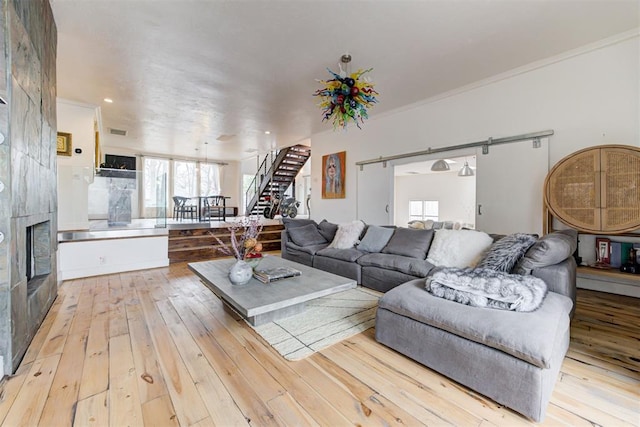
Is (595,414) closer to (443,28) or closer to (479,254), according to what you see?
(479,254)

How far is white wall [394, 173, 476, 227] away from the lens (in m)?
8.06

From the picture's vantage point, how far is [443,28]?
2.77 m

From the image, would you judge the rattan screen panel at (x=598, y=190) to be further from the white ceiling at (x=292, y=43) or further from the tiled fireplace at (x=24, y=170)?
the tiled fireplace at (x=24, y=170)

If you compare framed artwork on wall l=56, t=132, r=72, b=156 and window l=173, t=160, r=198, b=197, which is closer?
framed artwork on wall l=56, t=132, r=72, b=156

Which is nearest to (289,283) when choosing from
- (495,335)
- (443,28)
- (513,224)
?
(495,335)

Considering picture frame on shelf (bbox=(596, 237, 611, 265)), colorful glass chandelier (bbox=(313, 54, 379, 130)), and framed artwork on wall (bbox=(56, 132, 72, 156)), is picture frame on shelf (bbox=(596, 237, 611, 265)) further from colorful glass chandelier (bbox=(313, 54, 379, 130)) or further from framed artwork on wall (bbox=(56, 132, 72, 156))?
framed artwork on wall (bbox=(56, 132, 72, 156))

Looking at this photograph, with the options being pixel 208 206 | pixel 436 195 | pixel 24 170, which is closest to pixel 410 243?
pixel 24 170

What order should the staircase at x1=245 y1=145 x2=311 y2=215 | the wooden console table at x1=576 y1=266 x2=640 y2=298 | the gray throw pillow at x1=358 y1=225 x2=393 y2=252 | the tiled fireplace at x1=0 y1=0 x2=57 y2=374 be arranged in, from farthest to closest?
1. the staircase at x1=245 y1=145 x2=311 y2=215
2. the gray throw pillow at x1=358 y1=225 x2=393 y2=252
3. the wooden console table at x1=576 y1=266 x2=640 y2=298
4. the tiled fireplace at x1=0 y1=0 x2=57 y2=374

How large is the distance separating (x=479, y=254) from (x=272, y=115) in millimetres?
4507

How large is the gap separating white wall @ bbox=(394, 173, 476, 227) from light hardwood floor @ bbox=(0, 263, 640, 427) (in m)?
5.90

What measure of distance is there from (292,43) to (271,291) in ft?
8.74

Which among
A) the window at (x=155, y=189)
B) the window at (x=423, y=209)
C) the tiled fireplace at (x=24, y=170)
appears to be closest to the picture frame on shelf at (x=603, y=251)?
the tiled fireplace at (x=24, y=170)

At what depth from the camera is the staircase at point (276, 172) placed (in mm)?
9078

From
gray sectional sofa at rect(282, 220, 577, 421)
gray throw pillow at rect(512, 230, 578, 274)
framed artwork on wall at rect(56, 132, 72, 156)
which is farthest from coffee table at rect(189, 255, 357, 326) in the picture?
framed artwork on wall at rect(56, 132, 72, 156)
